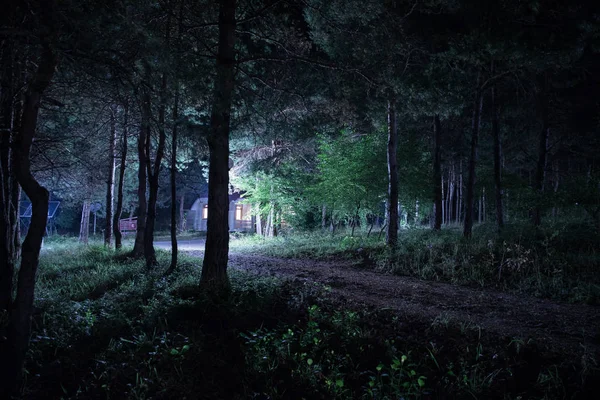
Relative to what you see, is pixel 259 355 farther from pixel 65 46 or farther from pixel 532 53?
pixel 532 53

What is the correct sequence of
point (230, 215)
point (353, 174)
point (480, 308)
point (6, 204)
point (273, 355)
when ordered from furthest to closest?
point (230, 215) < point (353, 174) < point (480, 308) < point (6, 204) < point (273, 355)

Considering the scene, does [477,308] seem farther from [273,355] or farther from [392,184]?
[392,184]

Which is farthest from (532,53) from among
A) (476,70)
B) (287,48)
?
(287,48)

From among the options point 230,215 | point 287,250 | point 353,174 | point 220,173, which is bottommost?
point 287,250

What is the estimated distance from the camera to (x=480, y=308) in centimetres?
607

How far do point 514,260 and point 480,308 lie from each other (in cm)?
301

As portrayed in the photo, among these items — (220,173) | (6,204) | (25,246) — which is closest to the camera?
(25,246)

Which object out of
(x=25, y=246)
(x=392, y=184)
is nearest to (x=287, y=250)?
(x=392, y=184)

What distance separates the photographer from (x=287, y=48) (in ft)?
26.3

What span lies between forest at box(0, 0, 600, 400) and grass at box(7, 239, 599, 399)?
0.10 feet

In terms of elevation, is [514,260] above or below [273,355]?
above

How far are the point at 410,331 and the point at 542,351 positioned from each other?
1.63 meters

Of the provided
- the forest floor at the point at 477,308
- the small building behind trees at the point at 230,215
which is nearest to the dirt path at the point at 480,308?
the forest floor at the point at 477,308

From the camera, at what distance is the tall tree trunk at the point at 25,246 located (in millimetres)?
3844
